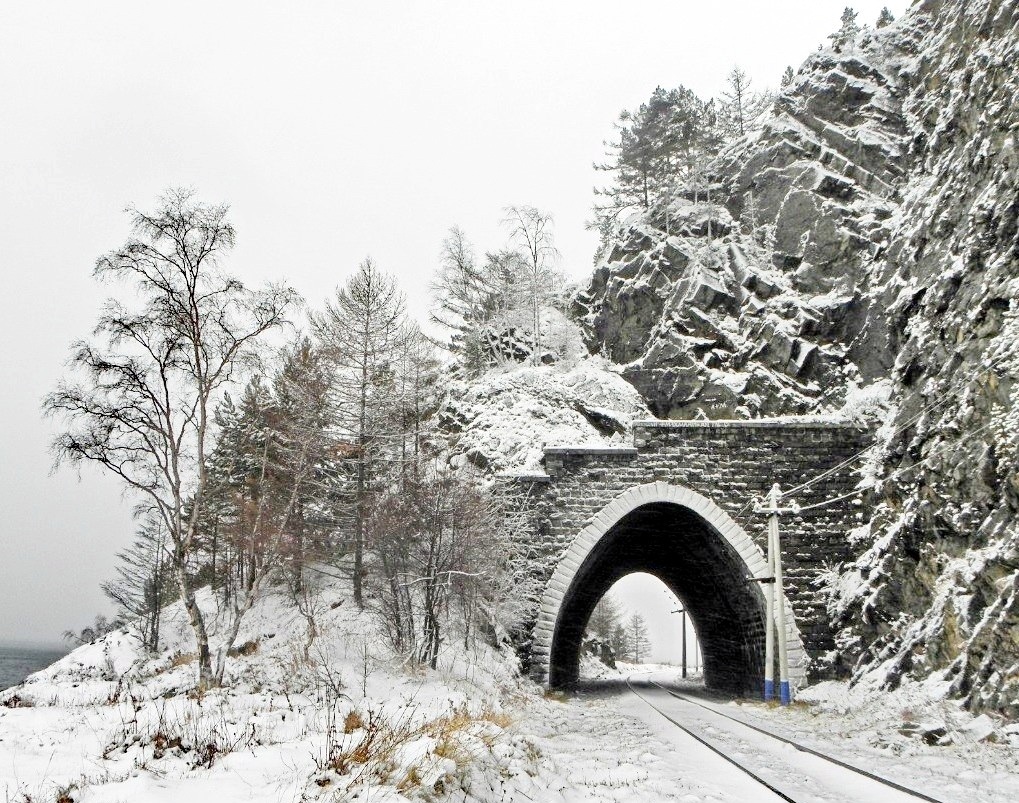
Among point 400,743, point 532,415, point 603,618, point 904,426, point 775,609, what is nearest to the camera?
point 400,743

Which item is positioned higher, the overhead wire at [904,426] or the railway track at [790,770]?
the overhead wire at [904,426]

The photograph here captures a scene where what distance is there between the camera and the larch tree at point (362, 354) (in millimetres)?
18703

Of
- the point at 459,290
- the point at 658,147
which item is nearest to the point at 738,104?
the point at 658,147

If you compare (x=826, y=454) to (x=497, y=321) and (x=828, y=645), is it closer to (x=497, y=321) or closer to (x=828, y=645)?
(x=828, y=645)

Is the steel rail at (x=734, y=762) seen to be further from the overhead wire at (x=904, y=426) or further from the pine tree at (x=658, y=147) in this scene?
the pine tree at (x=658, y=147)

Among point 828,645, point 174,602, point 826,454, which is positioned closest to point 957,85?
point 826,454

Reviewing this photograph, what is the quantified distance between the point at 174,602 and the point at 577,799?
2817 centimetres

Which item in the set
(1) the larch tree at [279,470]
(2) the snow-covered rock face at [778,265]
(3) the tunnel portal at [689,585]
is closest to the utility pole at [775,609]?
(3) the tunnel portal at [689,585]

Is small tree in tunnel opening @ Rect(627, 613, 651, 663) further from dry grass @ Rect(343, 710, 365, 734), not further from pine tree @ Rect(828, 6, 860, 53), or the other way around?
dry grass @ Rect(343, 710, 365, 734)

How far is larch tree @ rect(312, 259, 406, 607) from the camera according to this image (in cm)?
1870

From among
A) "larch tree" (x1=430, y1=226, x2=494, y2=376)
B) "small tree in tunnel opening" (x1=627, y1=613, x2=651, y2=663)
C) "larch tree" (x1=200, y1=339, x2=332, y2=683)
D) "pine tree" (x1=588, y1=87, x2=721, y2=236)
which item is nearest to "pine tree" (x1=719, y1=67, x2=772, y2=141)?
"pine tree" (x1=588, y1=87, x2=721, y2=236)

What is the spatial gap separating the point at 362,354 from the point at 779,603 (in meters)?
13.2

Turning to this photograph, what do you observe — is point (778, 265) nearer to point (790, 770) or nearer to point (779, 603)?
point (779, 603)

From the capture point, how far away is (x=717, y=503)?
682 inches
